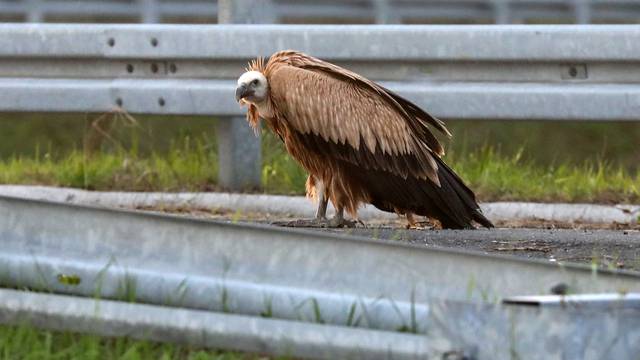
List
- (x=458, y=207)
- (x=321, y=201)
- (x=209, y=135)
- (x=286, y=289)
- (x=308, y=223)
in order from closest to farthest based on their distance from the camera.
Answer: (x=286, y=289) < (x=458, y=207) < (x=308, y=223) < (x=321, y=201) < (x=209, y=135)

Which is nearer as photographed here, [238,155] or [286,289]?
[286,289]

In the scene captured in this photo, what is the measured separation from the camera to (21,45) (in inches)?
314

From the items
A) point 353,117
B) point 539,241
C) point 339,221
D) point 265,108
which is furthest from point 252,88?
point 539,241

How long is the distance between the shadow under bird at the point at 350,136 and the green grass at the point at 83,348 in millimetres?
2965

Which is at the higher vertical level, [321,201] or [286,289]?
[321,201]

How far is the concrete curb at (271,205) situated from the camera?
24.6 ft

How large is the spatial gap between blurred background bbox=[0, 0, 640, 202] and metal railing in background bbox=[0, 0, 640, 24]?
0.02 meters

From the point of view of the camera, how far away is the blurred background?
8312 millimetres

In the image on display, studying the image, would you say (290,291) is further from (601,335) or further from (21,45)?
(21,45)

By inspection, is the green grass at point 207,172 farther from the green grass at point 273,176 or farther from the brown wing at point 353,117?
the brown wing at point 353,117

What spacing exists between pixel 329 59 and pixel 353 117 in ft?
3.17

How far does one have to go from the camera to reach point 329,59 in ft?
25.6

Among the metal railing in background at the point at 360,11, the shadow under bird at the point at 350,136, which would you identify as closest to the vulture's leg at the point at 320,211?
the shadow under bird at the point at 350,136

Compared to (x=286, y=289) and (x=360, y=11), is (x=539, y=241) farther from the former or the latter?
(x=360, y=11)
